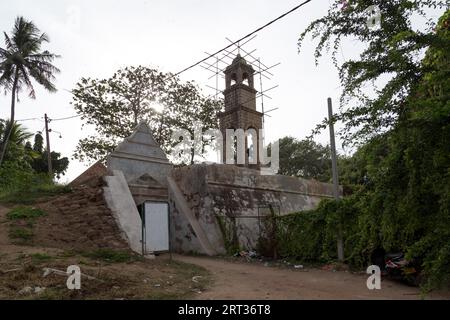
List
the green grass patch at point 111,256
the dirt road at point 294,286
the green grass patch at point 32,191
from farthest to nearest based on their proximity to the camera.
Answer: the green grass patch at point 32,191, the green grass patch at point 111,256, the dirt road at point 294,286

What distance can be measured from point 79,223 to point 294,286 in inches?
250

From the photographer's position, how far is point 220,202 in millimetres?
13352

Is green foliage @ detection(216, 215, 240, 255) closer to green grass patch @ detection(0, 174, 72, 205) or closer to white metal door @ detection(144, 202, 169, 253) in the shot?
white metal door @ detection(144, 202, 169, 253)

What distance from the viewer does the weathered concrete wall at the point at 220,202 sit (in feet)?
41.9

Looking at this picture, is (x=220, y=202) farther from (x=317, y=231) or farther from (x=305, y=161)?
(x=305, y=161)

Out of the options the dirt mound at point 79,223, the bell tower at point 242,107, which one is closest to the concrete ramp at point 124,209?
the dirt mound at point 79,223

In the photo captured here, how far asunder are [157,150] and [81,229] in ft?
16.7

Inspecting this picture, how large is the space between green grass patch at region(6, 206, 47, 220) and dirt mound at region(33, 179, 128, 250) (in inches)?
9.6

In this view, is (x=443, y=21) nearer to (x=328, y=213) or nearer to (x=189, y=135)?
(x=328, y=213)

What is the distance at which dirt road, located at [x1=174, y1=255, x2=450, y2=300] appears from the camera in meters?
6.03

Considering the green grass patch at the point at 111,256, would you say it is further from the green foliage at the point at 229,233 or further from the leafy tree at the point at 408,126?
the leafy tree at the point at 408,126

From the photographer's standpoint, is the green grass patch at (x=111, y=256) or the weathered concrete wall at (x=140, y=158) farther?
the weathered concrete wall at (x=140, y=158)

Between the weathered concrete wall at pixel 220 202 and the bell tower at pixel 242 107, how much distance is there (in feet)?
22.3

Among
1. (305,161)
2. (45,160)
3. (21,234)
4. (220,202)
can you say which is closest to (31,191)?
(21,234)
